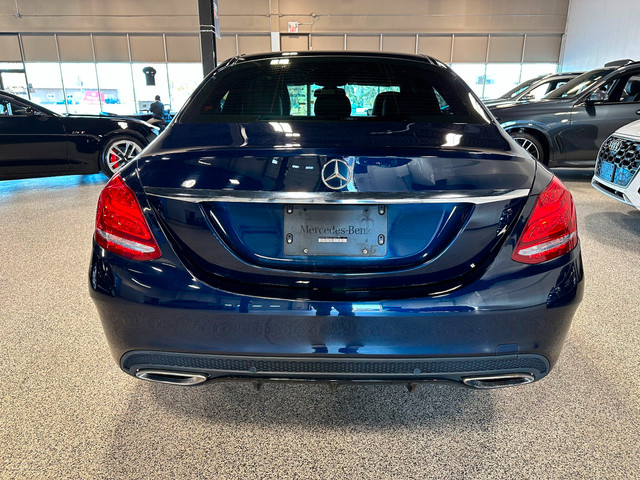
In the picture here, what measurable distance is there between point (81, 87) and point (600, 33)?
18245 mm

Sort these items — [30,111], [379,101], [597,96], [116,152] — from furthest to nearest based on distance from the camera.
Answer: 1. [116,152]
2. [30,111]
3. [597,96]
4. [379,101]

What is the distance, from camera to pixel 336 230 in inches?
46.6

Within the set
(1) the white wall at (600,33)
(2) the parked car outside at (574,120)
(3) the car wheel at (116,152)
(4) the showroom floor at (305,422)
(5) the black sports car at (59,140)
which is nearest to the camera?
(4) the showroom floor at (305,422)

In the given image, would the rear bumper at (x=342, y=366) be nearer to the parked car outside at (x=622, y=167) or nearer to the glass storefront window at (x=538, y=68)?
the parked car outside at (x=622, y=167)

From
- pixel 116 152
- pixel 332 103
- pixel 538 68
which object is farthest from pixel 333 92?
pixel 538 68

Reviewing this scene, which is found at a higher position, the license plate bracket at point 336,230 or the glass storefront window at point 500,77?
the license plate bracket at point 336,230

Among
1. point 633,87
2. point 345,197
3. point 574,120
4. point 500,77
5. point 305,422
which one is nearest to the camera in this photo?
point 345,197

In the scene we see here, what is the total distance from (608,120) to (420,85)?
5565 millimetres

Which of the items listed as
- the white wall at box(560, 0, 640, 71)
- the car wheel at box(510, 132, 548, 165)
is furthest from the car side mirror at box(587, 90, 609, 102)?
the white wall at box(560, 0, 640, 71)

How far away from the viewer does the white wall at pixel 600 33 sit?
12.5m

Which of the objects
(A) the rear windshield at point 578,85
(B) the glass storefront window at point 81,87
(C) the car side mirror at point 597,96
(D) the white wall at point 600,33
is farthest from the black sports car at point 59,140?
(D) the white wall at point 600,33

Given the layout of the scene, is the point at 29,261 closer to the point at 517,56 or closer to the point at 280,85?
the point at 280,85

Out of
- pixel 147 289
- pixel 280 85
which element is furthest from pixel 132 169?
pixel 280 85

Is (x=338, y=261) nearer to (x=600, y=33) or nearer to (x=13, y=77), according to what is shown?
(x=600, y=33)
